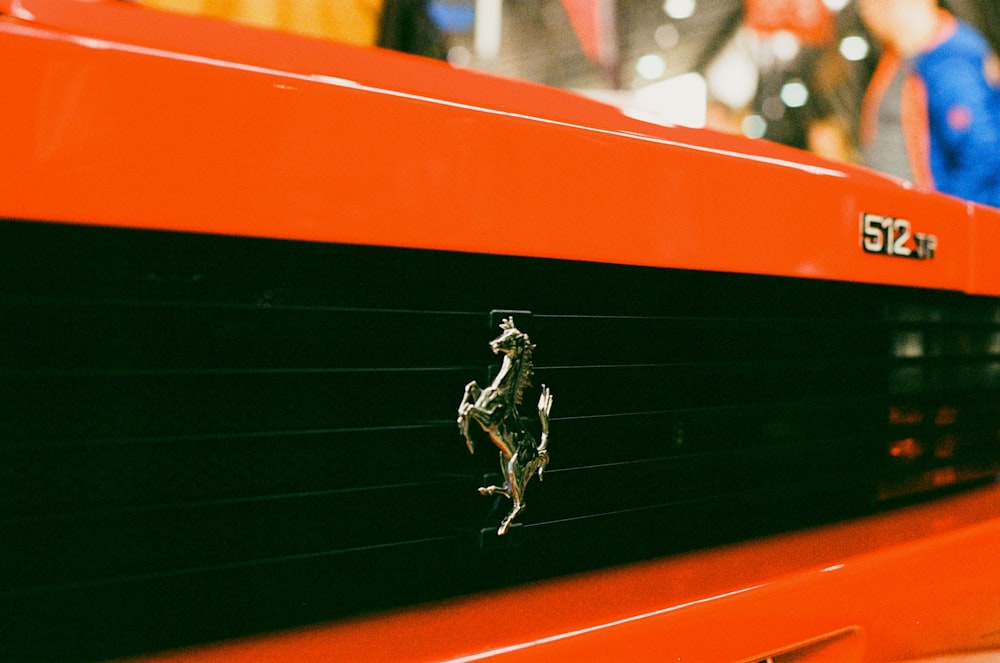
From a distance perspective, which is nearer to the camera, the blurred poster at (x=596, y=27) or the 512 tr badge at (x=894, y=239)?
the 512 tr badge at (x=894, y=239)

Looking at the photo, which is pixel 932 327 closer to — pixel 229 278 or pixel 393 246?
pixel 393 246

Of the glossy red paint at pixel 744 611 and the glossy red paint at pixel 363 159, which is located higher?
the glossy red paint at pixel 363 159

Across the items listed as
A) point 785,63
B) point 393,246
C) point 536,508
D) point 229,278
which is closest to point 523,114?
point 393,246

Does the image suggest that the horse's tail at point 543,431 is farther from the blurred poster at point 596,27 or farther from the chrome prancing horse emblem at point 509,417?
the blurred poster at point 596,27

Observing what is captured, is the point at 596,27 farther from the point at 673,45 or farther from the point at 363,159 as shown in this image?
the point at 363,159

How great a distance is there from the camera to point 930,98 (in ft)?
14.3

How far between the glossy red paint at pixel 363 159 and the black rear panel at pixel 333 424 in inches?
1.7

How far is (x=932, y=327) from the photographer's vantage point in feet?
3.59

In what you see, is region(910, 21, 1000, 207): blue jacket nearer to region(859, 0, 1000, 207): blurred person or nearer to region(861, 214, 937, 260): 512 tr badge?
region(859, 0, 1000, 207): blurred person

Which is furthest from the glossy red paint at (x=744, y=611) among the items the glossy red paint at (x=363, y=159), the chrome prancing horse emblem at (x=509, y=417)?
the glossy red paint at (x=363, y=159)

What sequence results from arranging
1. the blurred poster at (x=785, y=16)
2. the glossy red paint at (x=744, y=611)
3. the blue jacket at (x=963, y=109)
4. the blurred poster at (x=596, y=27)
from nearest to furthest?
the glossy red paint at (x=744, y=611)
the blurred poster at (x=596, y=27)
the blurred poster at (x=785, y=16)
the blue jacket at (x=963, y=109)

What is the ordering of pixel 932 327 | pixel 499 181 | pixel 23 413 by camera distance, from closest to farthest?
1. pixel 23 413
2. pixel 499 181
3. pixel 932 327

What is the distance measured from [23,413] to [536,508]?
0.50 metres

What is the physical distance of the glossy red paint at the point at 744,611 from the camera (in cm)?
64
